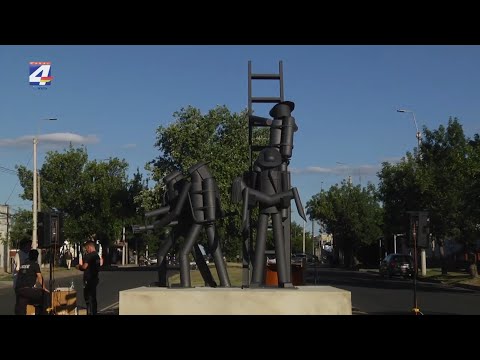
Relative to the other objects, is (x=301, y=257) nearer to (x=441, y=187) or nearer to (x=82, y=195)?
(x=441, y=187)

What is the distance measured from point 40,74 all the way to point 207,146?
1285cm

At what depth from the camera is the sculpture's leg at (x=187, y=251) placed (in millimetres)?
14234

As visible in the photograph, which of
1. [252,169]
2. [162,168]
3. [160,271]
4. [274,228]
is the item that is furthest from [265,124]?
[162,168]

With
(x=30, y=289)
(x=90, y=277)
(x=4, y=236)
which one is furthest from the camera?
(x=4, y=236)

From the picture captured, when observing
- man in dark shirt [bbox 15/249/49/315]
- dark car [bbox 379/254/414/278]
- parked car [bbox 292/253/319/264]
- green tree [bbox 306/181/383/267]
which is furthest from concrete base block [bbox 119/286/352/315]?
green tree [bbox 306/181/383/267]

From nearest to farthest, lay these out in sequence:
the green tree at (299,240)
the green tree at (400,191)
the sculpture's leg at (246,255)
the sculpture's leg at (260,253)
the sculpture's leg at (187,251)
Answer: the sculpture's leg at (260,253)
the sculpture's leg at (187,251)
the sculpture's leg at (246,255)
the green tree at (400,191)
the green tree at (299,240)

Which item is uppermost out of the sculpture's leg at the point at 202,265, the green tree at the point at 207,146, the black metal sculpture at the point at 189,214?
the green tree at the point at 207,146

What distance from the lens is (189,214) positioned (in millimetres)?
14391

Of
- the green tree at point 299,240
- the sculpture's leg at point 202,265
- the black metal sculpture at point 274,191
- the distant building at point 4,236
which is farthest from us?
the green tree at point 299,240

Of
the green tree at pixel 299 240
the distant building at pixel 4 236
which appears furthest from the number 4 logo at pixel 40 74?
the green tree at pixel 299 240

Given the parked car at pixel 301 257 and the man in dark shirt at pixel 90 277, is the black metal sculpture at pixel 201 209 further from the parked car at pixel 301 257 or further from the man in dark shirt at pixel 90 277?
the parked car at pixel 301 257

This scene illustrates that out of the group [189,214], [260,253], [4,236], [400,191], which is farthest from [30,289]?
[4,236]
